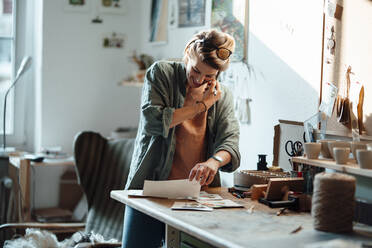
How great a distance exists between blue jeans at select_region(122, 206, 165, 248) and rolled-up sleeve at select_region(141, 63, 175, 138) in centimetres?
35

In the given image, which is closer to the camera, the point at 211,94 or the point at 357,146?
the point at 357,146

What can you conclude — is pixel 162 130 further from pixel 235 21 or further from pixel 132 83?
pixel 132 83

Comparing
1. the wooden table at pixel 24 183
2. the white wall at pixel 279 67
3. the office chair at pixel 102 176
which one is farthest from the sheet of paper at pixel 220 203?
the wooden table at pixel 24 183

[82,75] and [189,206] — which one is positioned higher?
[82,75]

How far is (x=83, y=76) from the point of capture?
3.95 metres

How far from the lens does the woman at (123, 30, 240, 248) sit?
221 centimetres

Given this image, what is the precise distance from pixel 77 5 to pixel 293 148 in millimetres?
2170


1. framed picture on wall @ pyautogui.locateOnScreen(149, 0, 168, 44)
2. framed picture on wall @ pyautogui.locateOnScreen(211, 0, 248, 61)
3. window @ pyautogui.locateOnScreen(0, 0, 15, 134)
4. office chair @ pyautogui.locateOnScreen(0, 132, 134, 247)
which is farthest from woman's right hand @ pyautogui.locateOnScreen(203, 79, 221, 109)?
window @ pyautogui.locateOnScreen(0, 0, 15, 134)

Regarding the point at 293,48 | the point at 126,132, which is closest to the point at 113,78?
the point at 126,132

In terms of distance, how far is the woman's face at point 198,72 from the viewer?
7.28ft

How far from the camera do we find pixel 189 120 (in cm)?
237

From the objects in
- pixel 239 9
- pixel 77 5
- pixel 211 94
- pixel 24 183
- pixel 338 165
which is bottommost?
pixel 24 183

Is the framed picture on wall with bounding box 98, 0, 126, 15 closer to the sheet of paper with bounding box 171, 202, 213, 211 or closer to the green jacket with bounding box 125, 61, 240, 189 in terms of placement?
the green jacket with bounding box 125, 61, 240, 189

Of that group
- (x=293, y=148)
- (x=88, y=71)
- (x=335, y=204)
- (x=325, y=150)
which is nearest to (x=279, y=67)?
(x=293, y=148)
